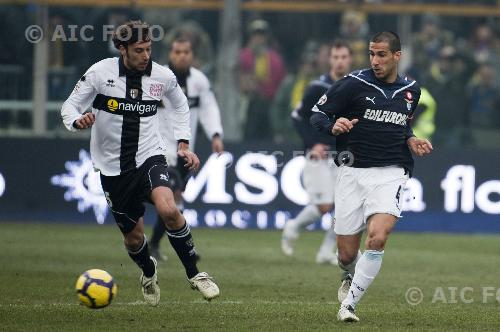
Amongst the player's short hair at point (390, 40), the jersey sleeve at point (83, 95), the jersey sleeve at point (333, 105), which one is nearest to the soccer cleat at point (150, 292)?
the jersey sleeve at point (83, 95)

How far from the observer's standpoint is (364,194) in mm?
10039

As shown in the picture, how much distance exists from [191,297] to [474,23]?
35.8ft

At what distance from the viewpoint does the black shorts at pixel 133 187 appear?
33.9 ft

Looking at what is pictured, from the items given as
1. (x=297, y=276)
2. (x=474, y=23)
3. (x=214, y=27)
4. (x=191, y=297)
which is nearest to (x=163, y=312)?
(x=191, y=297)

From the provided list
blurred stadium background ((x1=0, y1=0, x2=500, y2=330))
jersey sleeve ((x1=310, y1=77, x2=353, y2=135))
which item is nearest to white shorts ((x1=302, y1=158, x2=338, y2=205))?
blurred stadium background ((x1=0, y1=0, x2=500, y2=330))

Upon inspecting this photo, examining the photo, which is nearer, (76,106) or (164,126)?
(76,106)

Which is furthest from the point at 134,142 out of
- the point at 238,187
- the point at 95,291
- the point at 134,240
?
the point at 238,187

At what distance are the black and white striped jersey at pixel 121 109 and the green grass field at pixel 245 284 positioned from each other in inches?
50.5

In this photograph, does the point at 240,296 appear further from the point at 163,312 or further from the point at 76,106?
the point at 76,106

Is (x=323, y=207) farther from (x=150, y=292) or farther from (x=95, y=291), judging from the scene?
Answer: (x=95, y=291)

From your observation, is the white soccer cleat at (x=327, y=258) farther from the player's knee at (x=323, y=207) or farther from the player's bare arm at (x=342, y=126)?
the player's bare arm at (x=342, y=126)

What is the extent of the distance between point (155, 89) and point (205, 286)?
1.72 m

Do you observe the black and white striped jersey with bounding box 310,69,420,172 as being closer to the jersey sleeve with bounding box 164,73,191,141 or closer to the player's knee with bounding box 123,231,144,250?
the jersey sleeve with bounding box 164,73,191,141

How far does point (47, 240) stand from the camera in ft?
54.9
